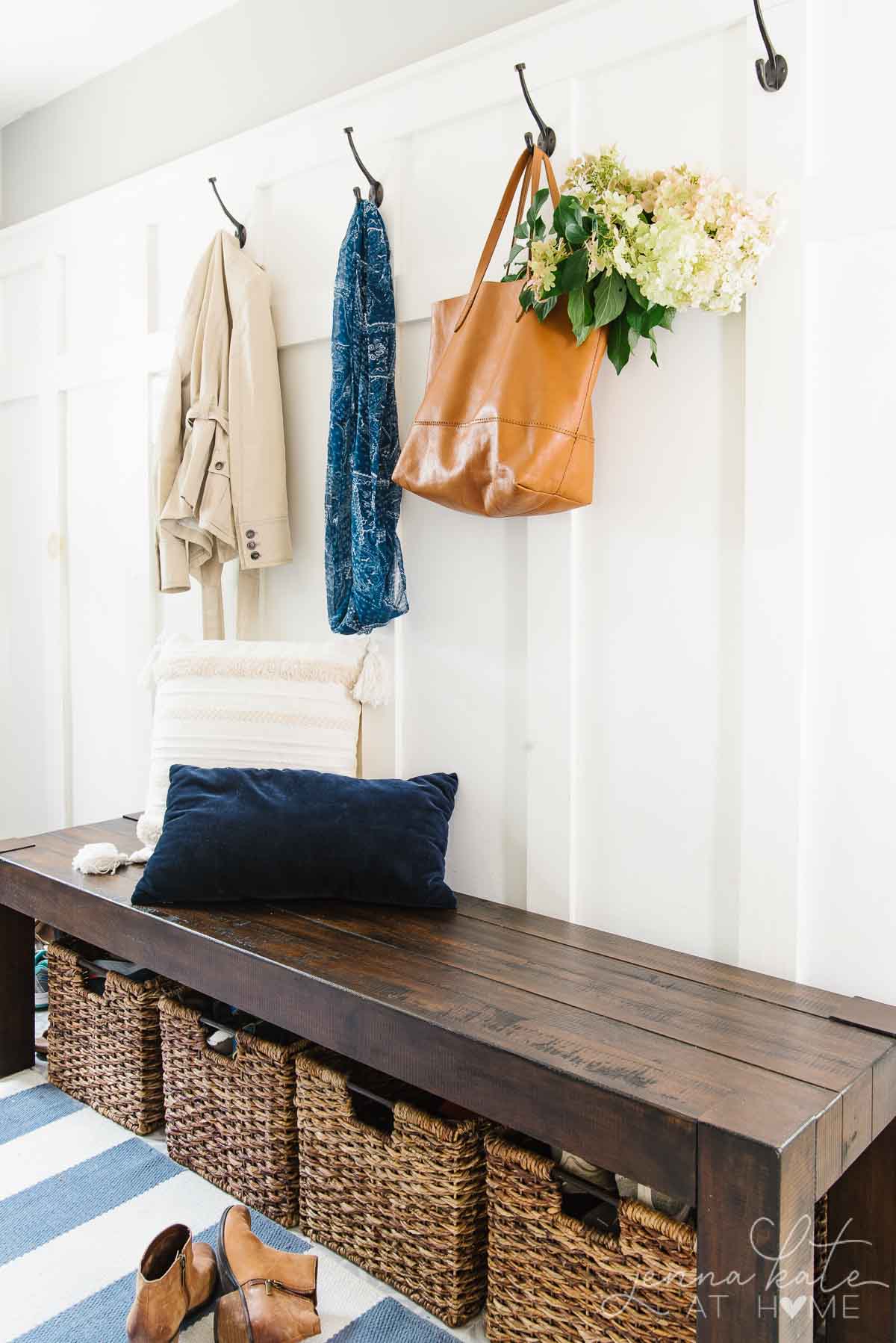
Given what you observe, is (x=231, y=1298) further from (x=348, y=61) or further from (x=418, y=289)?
(x=348, y=61)

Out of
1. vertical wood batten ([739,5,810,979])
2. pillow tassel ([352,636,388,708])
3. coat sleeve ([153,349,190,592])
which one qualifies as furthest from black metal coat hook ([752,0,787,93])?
coat sleeve ([153,349,190,592])

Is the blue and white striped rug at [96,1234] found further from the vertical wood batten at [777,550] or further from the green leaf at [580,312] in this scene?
the green leaf at [580,312]

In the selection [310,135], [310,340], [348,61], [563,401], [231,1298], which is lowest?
[231,1298]

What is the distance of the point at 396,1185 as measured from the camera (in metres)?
1.60

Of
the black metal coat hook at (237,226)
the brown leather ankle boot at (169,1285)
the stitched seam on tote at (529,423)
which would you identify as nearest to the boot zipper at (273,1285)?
the brown leather ankle boot at (169,1285)

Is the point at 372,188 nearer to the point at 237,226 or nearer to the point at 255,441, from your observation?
the point at 237,226

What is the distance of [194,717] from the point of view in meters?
2.25

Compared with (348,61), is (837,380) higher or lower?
lower

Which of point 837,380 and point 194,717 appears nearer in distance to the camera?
point 837,380

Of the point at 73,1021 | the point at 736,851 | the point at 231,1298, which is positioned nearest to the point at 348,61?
the point at 736,851

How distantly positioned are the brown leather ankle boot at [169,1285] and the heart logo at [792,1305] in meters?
0.88

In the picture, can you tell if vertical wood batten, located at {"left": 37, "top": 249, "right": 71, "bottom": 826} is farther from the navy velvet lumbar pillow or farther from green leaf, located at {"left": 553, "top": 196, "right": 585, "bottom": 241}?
green leaf, located at {"left": 553, "top": 196, "right": 585, "bottom": 241}

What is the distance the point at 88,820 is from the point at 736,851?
6.52 feet

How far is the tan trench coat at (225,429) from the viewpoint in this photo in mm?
2246
